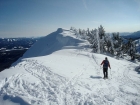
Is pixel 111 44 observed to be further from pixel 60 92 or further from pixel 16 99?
pixel 16 99

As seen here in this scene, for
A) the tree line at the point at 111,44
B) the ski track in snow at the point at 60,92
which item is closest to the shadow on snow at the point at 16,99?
the ski track in snow at the point at 60,92

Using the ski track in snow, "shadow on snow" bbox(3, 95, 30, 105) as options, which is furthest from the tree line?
"shadow on snow" bbox(3, 95, 30, 105)

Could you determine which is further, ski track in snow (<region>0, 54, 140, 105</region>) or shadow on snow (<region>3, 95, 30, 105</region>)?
ski track in snow (<region>0, 54, 140, 105</region>)

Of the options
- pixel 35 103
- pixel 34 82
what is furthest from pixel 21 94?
pixel 34 82

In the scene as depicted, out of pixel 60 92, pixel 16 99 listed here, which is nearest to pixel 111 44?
pixel 60 92

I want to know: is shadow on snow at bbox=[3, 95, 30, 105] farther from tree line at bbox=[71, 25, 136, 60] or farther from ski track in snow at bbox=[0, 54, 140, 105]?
tree line at bbox=[71, 25, 136, 60]

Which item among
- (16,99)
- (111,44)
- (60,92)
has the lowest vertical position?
(60,92)

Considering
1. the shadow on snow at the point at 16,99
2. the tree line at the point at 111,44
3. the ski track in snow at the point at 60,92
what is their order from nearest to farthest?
the shadow on snow at the point at 16,99 < the ski track in snow at the point at 60,92 < the tree line at the point at 111,44

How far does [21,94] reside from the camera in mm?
7957

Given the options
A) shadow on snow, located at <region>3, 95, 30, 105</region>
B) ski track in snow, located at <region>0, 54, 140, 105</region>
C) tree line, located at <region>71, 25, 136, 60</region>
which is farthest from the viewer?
tree line, located at <region>71, 25, 136, 60</region>

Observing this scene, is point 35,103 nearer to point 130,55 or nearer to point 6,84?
point 6,84

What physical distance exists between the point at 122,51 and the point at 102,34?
7775 mm

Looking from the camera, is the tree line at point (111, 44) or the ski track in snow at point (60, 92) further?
the tree line at point (111, 44)

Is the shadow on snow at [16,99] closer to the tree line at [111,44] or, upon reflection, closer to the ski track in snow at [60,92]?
the ski track in snow at [60,92]
